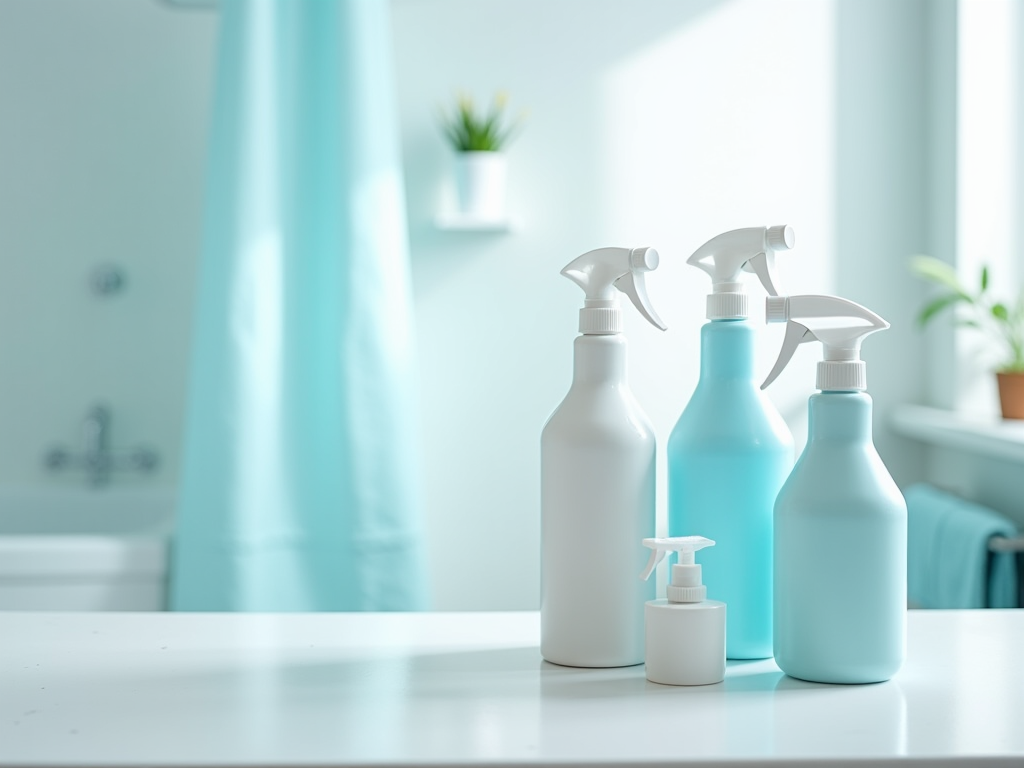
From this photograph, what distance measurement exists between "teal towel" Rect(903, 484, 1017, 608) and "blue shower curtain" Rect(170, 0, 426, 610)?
3.18 feet

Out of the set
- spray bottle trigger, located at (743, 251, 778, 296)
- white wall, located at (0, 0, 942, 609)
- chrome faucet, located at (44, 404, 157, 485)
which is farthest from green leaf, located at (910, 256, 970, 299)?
chrome faucet, located at (44, 404, 157, 485)

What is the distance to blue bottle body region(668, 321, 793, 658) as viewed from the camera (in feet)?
2.59

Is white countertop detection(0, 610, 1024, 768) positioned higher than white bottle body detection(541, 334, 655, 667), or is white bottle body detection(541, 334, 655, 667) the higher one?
white bottle body detection(541, 334, 655, 667)

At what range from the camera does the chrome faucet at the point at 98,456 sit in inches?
97.7

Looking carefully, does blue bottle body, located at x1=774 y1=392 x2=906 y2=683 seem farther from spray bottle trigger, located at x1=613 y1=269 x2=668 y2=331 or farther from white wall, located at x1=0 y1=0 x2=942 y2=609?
white wall, located at x1=0 y1=0 x2=942 y2=609

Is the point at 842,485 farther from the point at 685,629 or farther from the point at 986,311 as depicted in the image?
the point at 986,311

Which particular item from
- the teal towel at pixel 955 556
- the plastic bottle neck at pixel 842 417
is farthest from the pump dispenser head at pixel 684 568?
the teal towel at pixel 955 556

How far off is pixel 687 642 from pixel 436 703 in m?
0.18

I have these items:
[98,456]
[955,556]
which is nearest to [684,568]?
[955,556]

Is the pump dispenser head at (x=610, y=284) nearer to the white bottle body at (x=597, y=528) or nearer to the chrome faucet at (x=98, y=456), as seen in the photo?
the white bottle body at (x=597, y=528)

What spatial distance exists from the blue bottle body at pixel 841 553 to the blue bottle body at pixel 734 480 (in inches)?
1.7

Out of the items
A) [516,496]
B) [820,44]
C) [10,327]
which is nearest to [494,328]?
[516,496]

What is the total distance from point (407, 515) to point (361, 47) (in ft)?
3.02

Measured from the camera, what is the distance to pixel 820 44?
246cm
